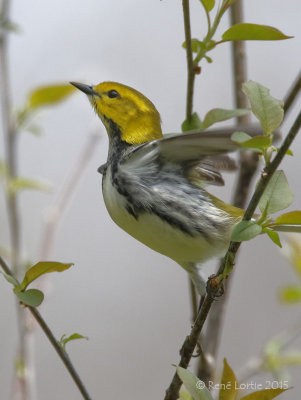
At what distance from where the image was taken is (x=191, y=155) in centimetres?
151

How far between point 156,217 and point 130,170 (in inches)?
5.9

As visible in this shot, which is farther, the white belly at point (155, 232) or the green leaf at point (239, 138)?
the white belly at point (155, 232)

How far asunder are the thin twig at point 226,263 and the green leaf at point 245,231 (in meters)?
0.02

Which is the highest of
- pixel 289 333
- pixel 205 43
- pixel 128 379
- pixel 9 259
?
pixel 205 43

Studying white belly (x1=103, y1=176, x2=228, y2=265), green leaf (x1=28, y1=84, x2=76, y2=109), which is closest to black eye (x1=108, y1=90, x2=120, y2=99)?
green leaf (x1=28, y1=84, x2=76, y2=109)

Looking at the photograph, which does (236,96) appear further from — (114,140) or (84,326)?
(84,326)

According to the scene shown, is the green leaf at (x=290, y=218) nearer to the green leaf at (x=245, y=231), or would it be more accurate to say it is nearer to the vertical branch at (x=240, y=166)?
the green leaf at (x=245, y=231)

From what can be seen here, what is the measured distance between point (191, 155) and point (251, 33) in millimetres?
391

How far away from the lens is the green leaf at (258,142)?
94cm

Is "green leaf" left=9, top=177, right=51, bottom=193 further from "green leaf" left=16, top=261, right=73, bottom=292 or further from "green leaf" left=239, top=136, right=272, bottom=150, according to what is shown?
"green leaf" left=239, top=136, right=272, bottom=150

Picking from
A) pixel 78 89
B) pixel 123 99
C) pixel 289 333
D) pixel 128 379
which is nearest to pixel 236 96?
pixel 123 99

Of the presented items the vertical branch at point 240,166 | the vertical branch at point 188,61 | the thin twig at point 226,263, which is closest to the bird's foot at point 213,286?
the thin twig at point 226,263

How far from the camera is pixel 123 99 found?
6.62ft

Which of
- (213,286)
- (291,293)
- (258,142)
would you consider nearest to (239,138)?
(258,142)
